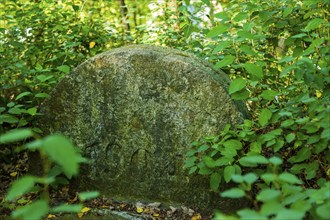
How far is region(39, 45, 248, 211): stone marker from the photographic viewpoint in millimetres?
3674

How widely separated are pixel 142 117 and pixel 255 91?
39.6 inches

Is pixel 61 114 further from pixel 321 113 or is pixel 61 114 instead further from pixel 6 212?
pixel 321 113

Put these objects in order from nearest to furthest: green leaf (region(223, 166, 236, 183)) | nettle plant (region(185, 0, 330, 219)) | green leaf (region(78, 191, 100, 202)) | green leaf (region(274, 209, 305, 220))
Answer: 1. green leaf (region(274, 209, 305, 220))
2. green leaf (region(78, 191, 100, 202))
3. nettle plant (region(185, 0, 330, 219))
4. green leaf (region(223, 166, 236, 183))

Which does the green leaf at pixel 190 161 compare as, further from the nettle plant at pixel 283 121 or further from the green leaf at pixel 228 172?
the green leaf at pixel 228 172

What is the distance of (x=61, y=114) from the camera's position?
4.04m

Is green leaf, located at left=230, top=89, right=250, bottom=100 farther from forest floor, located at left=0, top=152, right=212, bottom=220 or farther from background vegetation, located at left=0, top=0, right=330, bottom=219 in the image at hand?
forest floor, located at left=0, top=152, right=212, bottom=220

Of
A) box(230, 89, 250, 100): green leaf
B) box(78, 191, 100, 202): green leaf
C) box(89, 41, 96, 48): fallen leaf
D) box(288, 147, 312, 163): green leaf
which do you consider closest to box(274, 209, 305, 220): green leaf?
box(78, 191, 100, 202): green leaf

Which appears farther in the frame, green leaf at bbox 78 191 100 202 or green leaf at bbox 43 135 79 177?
green leaf at bbox 78 191 100 202

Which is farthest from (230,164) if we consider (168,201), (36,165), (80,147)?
(36,165)

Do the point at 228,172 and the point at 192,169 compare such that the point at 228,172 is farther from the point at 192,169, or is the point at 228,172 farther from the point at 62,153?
the point at 62,153

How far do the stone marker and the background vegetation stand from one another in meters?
0.15

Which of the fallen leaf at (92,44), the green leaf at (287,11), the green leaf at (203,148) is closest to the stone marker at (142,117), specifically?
the green leaf at (203,148)

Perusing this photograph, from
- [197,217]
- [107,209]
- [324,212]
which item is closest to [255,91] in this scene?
[197,217]

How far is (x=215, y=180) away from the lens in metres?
3.44
